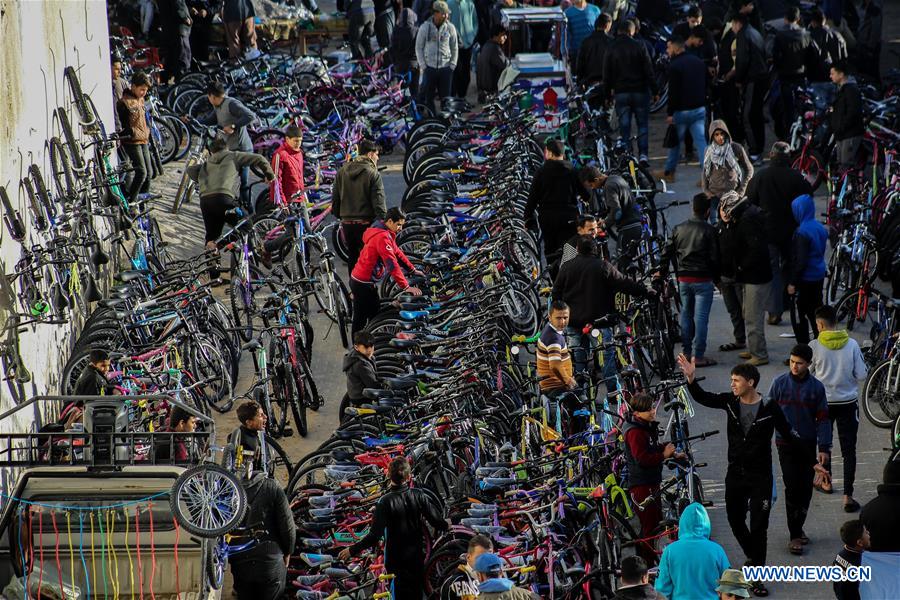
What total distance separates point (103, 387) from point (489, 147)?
7744mm

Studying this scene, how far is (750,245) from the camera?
1608 cm

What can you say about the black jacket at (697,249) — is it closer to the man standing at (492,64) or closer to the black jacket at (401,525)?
the black jacket at (401,525)

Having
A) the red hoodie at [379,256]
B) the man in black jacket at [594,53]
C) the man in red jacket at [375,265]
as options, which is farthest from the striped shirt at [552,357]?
the man in black jacket at [594,53]

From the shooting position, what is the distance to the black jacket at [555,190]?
17.8m

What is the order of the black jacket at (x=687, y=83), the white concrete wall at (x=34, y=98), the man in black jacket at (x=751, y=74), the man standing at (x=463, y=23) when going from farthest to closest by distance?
the man standing at (x=463, y=23)
the man in black jacket at (x=751, y=74)
the black jacket at (x=687, y=83)
the white concrete wall at (x=34, y=98)

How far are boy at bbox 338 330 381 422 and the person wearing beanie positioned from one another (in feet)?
15.5

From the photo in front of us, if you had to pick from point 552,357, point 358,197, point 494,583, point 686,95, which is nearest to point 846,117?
point 686,95

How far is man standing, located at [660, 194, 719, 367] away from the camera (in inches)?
637

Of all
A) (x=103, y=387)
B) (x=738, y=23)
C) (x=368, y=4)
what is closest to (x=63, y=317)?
(x=103, y=387)

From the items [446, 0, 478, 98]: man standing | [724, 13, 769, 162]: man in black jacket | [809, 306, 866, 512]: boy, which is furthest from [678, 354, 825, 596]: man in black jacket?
[446, 0, 478, 98]: man standing

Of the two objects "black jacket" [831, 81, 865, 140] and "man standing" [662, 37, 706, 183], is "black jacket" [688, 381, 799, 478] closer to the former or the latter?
"black jacket" [831, 81, 865, 140]

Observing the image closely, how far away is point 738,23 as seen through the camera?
22.5 m

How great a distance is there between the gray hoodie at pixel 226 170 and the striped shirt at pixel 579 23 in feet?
21.9

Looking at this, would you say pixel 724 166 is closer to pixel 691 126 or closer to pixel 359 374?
pixel 691 126
